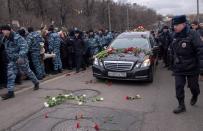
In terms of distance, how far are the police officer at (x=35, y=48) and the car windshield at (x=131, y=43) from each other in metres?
2.61

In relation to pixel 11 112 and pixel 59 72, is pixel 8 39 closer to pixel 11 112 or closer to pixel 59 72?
pixel 11 112

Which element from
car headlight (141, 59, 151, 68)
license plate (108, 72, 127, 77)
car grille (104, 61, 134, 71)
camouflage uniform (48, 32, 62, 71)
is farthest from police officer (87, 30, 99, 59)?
car headlight (141, 59, 151, 68)

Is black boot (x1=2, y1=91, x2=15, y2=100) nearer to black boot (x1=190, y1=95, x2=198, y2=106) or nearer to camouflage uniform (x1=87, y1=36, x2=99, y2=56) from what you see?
black boot (x1=190, y1=95, x2=198, y2=106)

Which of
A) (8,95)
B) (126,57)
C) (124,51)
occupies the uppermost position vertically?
(124,51)

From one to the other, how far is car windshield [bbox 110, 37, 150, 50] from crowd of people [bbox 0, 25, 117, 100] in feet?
6.90

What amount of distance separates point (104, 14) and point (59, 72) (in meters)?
55.4

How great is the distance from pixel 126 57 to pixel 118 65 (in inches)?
16.3

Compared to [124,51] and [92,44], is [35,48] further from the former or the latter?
[92,44]

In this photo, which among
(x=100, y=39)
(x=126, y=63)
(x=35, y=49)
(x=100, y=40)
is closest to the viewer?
(x=126, y=63)

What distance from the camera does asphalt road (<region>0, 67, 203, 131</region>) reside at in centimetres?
647

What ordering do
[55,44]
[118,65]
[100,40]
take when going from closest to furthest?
[118,65] → [55,44] → [100,40]

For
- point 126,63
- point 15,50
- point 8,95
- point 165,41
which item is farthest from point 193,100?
point 165,41

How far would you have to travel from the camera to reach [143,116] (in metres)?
7.12

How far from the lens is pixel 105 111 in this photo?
753 centimetres
